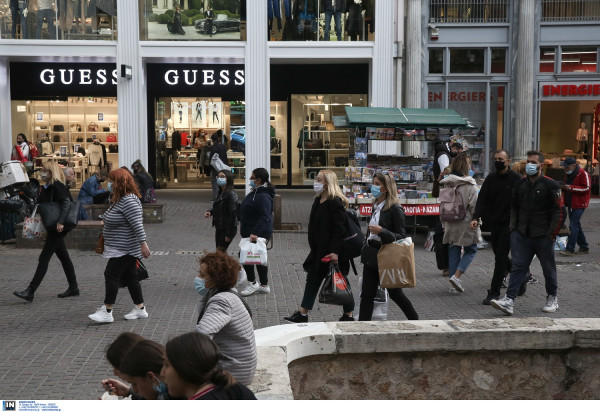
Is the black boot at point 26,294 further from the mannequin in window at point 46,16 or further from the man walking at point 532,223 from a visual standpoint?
the mannequin in window at point 46,16

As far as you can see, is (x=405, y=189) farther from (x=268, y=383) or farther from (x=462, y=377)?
(x=268, y=383)

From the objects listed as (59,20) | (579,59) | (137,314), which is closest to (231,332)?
(137,314)

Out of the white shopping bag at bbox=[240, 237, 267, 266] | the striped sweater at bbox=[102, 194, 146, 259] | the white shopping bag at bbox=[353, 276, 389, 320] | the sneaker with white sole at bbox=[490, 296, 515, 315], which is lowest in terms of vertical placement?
the sneaker with white sole at bbox=[490, 296, 515, 315]

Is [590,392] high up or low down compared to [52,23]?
down

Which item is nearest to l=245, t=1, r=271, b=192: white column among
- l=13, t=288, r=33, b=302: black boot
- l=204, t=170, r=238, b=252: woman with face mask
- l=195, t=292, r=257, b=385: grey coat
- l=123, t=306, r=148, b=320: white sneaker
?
l=204, t=170, r=238, b=252: woman with face mask

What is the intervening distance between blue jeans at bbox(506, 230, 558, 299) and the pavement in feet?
1.55

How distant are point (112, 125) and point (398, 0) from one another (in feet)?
32.0

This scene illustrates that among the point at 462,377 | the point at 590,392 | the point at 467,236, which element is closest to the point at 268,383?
the point at 462,377

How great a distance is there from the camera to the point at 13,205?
15.5 metres

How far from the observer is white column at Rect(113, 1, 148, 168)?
74.5 ft

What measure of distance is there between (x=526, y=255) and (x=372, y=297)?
215 cm

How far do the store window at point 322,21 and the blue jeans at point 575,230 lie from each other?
34.3ft

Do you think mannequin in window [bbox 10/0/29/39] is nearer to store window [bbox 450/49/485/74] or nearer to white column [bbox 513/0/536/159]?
store window [bbox 450/49/485/74]

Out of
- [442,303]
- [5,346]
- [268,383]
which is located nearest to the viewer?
[268,383]
